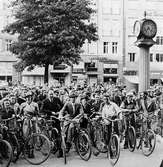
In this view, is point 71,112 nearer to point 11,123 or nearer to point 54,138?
point 54,138

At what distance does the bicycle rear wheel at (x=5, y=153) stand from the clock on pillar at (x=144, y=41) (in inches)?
301

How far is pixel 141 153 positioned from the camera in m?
9.95

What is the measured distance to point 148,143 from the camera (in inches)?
382

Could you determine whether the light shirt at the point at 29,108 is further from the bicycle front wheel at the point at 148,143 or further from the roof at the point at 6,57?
the roof at the point at 6,57

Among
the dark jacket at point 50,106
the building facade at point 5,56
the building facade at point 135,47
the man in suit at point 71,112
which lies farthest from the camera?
the building facade at point 135,47

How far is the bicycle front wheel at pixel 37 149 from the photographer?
8.76 meters

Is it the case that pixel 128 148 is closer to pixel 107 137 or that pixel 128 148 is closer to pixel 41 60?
pixel 107 137

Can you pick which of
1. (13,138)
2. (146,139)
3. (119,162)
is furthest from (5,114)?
(146,139)

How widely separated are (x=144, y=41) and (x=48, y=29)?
14.0 meters

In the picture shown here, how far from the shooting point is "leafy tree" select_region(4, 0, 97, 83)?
26.5m

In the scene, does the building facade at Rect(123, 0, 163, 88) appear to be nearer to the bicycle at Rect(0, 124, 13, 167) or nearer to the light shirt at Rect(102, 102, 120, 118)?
the light shirt at Rect(102, 102, 120, 118)

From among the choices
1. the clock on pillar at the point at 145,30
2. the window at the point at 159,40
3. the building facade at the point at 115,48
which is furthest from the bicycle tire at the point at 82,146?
the window at the point at 159,40

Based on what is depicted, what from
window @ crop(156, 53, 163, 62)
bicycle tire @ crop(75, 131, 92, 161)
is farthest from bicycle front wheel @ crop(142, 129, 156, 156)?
window @ crop(156, 53, 163, 62)

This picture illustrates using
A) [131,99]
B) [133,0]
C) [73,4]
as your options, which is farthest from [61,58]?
[133,0]
